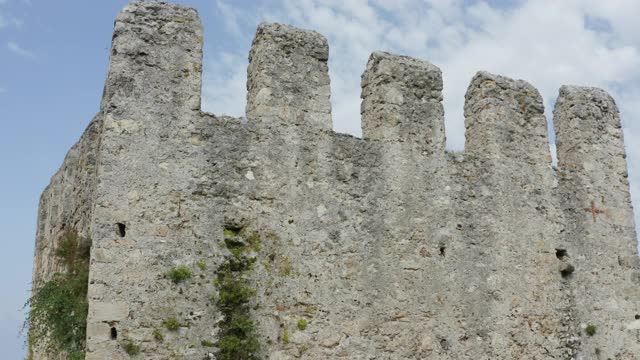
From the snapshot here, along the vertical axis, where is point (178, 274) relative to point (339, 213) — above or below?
below

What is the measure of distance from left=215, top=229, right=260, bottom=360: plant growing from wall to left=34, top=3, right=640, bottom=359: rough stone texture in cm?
9

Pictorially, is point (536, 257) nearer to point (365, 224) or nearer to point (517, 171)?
point (517, 171)

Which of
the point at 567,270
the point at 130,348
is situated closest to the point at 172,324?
the point at 130,348

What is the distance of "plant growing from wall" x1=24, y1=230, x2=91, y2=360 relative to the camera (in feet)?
22.9

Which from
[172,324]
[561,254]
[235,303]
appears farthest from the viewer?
[561,254]

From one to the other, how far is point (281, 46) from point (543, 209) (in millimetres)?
3810

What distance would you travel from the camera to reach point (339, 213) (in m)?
7.89

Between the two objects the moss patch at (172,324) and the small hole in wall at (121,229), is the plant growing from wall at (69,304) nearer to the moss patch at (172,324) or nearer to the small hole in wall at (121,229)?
the small hole in wall at (121,229)

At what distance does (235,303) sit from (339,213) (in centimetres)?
149

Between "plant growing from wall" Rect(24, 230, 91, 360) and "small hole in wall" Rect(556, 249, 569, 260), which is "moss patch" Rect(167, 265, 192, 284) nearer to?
"plant growing from wall" Rect(24, 230, 91, 360)

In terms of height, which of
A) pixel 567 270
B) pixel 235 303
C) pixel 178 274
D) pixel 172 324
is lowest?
pixel 172 324

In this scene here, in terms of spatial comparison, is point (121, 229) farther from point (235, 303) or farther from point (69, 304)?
point (235, 303)

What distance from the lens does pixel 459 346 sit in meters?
8.24

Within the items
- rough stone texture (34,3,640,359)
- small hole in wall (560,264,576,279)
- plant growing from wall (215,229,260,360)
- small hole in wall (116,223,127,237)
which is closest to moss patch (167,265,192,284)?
rough stone texture (34,3,640,359)
